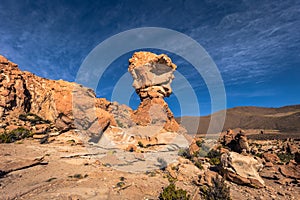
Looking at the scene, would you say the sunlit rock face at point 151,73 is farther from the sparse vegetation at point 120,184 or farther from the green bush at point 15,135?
the sparse vegetation at point 120,184

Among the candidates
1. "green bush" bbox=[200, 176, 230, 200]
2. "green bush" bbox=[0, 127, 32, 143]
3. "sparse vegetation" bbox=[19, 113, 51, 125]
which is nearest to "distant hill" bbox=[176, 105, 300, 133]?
"sparse vegetation" bbox=[19, 113, 51, 125]

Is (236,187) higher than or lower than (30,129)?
lower

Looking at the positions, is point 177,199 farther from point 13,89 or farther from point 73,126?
point 13,89

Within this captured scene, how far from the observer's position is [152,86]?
818 inches

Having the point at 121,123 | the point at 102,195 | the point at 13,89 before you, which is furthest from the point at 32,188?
the point at 13,89

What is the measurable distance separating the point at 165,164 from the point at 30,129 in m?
11.4

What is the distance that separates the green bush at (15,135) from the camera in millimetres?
12461

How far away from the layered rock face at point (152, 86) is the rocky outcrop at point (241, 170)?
8.59 meters

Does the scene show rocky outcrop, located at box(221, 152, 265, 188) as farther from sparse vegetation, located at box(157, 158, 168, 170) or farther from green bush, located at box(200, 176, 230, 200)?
sparse vegetation, located at box(157, 158, 168, 170)

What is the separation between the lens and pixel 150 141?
16.8 m

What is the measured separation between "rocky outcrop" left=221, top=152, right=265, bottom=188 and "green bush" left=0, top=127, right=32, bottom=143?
46.6 ft

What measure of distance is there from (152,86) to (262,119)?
83.1 meters

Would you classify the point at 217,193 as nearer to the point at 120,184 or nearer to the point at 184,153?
the point at 120,184

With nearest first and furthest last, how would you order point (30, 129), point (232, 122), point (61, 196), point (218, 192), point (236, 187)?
point (61, 196) < point (218, 192) < point (236, 187) < point (30, 129) < point (232, 122)
